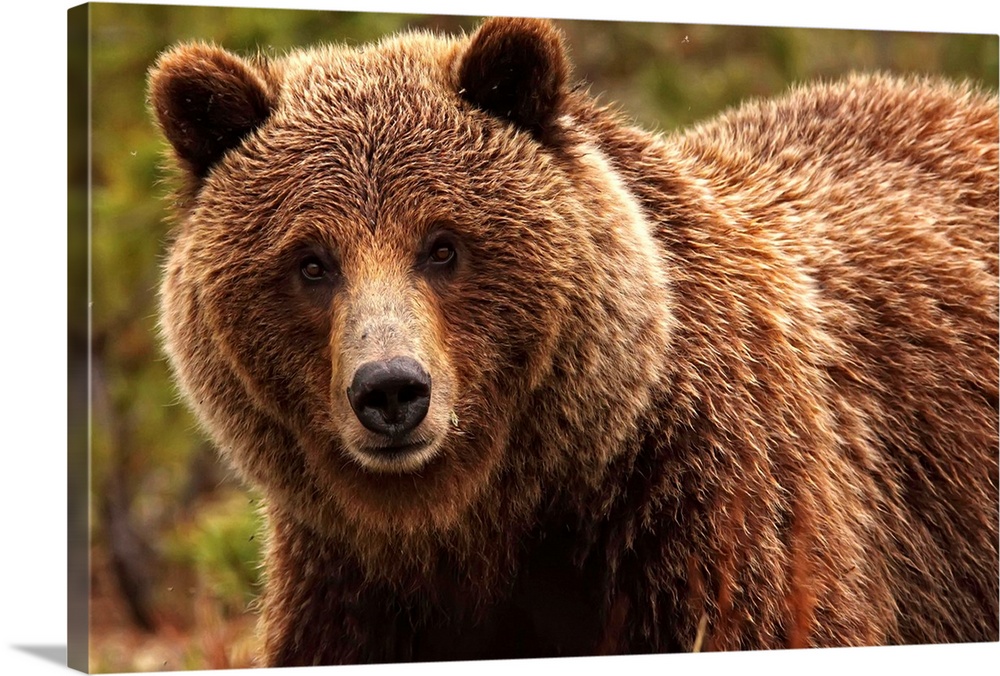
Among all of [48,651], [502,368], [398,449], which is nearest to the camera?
[398,449]

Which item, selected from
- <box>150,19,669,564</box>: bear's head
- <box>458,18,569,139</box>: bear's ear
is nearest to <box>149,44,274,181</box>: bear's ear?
<box>150,19,669,564</box>: bear's head

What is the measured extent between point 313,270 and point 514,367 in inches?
29.4

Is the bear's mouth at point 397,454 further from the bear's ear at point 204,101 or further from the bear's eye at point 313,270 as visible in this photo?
the bear's ear at point 204,101

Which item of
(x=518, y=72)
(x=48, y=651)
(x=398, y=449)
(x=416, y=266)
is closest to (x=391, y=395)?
(x=398, y=449)

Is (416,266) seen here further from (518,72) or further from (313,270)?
(518,72)

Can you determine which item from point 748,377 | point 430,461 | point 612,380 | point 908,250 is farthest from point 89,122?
point 908,250

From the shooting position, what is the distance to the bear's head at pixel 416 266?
16.1ft

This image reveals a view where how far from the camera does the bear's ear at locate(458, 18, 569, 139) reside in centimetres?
491

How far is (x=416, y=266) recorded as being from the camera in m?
4.87

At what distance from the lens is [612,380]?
5.04 m

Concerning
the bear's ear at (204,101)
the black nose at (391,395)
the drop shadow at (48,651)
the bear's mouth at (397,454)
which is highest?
the bear's ear at (204,101)

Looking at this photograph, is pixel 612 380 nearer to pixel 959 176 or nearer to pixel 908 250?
pixel 908 250

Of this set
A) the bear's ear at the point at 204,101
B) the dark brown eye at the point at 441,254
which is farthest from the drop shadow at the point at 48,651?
the dark brown eye at the point at 441,254

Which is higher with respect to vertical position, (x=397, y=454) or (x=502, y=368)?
(x=502, y=368)
